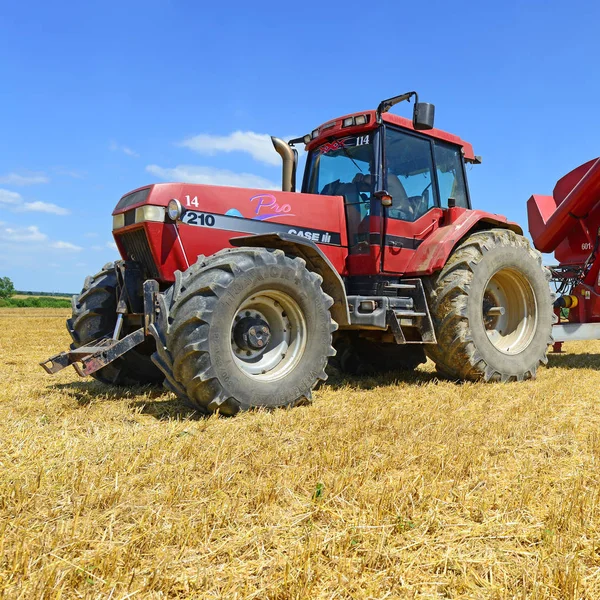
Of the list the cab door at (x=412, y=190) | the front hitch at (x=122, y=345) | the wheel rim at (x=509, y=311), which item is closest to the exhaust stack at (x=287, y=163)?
the cab door at (x=412, y=190)

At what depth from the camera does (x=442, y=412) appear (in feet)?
A: 13.9

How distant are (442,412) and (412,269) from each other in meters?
1.81

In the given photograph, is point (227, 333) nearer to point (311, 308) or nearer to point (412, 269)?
point (311, 308)

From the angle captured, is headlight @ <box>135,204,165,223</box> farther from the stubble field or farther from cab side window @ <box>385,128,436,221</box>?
cab side window @ <box>385,128,436,221</box>

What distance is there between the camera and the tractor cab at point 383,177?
5.48 meters

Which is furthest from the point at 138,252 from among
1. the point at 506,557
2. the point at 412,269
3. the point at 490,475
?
the point at 506,557

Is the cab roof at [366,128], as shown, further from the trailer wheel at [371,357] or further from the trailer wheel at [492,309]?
the trailer wheel at [371,357]

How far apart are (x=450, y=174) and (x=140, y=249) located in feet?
11.6

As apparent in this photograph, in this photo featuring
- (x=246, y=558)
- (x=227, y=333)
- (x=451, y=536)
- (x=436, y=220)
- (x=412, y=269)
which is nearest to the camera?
(x=246, y=558)

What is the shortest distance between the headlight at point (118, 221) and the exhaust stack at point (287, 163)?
1745 mm

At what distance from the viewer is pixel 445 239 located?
560 centimetres

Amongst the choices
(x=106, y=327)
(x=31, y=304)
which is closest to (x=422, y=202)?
(x=106, y=327)

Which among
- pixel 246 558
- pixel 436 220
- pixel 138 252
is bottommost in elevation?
pixel 246 558

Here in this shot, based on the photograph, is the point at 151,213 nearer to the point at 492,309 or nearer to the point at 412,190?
the point at 412,190
